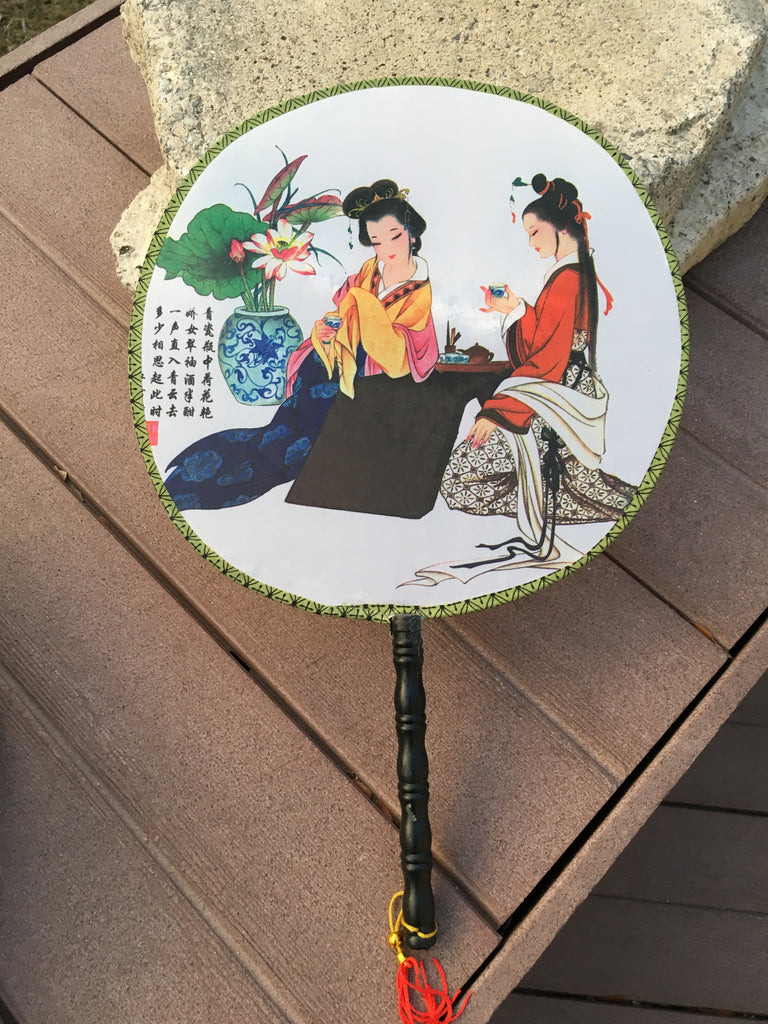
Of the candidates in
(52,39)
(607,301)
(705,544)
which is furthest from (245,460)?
(52,39)

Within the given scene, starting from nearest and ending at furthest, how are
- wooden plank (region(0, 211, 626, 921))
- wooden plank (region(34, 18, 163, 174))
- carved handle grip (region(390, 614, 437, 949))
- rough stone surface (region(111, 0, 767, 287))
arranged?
carved handle grip (region(390, 614, 437, 949)), wooden plank (region(0, 211, 626, 921)), rough stone surface (region(111, 0, 767, 287)), wooden plank (region(34, 18, 163, 174))

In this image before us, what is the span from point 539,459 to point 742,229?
730 millimetres

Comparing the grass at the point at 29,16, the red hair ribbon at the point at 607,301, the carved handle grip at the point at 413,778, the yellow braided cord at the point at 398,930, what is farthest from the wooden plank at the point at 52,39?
the yellow braided cord at the point at 398,930

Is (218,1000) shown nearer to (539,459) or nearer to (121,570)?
(121,570)

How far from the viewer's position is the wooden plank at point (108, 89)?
1.38m

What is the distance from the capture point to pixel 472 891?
3.18 feet

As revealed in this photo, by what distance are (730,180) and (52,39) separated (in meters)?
1.18

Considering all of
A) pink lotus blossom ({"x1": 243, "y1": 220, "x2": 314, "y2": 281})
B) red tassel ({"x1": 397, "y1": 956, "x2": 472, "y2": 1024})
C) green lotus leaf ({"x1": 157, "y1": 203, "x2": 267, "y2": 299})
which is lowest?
red tassel ({"x1": 397, "y1": 956, "x2": 472, "y2": 1024})

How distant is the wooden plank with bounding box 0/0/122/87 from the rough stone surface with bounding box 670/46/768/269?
1071 millimetres

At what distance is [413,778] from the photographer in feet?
2.90

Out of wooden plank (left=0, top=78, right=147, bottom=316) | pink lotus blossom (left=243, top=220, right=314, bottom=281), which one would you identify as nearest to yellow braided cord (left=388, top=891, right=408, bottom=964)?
pink lotus blossom (left=243, top=220, right=314, bottom=281)

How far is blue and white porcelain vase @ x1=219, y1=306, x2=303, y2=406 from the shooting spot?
90cm

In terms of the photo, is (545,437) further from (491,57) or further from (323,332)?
(491,57)

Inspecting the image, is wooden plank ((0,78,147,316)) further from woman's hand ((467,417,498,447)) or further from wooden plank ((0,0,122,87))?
woman's hand ((467,417,498,447))
